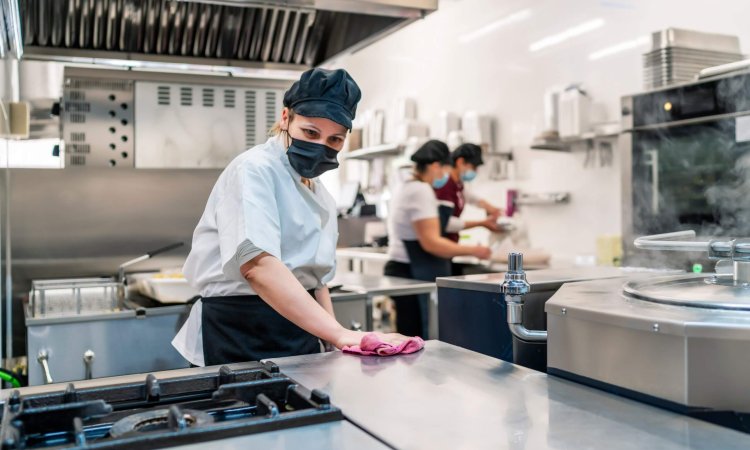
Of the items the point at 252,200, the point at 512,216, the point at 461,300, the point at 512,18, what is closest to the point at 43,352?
the point at 252,200

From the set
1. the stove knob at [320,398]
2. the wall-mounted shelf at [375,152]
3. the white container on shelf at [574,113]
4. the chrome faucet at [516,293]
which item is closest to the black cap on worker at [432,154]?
the white container on shelf at [574,113]

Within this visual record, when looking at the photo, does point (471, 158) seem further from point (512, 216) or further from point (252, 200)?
point (252, 200)

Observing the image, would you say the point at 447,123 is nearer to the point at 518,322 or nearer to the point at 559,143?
the point at 559,143

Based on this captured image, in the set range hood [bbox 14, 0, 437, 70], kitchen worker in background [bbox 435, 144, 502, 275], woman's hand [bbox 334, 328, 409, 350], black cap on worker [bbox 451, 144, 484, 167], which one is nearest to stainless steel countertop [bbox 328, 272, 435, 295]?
range hood [bbox 14, 0, 437, 70]

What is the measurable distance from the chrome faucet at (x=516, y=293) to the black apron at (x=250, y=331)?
75 centimetres

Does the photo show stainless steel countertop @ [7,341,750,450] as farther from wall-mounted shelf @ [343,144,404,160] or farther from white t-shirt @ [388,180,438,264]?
wall-mounted shelf @ [343,144,404,160]

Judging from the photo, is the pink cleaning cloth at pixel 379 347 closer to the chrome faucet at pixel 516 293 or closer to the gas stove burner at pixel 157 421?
the chrome faucet at pixel 516 293

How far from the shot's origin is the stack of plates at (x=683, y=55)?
329 cm

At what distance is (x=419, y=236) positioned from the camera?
13.4 ft

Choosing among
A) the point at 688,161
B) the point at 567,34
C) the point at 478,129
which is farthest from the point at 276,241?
the point at 478,129

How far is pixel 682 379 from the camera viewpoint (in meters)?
0.93

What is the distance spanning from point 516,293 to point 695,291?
0.29m

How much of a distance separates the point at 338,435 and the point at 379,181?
265 inches

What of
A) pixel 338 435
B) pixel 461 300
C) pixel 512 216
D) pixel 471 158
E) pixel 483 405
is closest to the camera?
pixel 338 435
